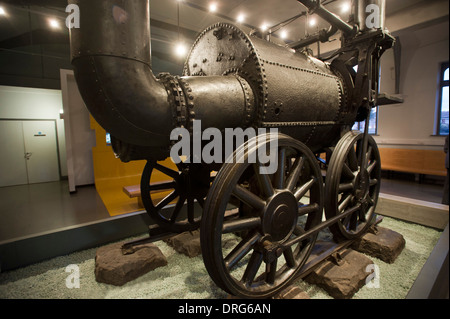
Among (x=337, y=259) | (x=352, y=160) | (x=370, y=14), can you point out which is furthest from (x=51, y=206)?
(x=370, y=14)

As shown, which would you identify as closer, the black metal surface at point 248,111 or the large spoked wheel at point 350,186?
the black metal surface at point 248,111

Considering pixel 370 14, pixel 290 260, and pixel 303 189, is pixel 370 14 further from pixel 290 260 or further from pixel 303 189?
pixel 290 260

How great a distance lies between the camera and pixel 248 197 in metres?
1.54

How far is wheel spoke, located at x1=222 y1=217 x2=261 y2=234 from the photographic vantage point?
1461 mm

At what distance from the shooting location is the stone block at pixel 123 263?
2088mm

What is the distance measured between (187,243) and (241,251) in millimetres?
1207

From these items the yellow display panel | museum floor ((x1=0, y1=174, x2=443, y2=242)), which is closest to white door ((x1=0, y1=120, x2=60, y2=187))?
museum floor ((x1=0, y1=174, x2=443, y2=242))

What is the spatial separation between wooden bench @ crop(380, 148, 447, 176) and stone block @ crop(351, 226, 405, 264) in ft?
16.0

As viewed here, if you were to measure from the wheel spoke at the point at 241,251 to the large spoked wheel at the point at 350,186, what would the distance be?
102cm

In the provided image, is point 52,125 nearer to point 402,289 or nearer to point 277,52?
point 277,52

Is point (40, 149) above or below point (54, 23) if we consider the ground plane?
below
